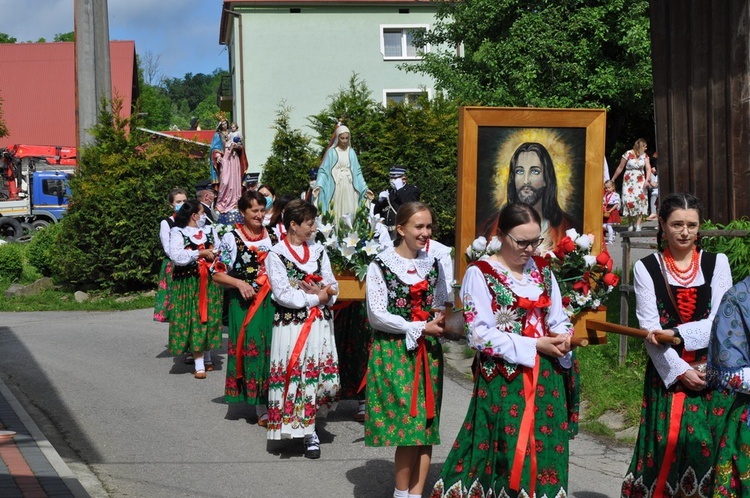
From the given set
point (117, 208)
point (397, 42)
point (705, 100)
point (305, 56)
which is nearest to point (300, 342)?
point (705, 100)

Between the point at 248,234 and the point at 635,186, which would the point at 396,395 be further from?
the point at 635,186

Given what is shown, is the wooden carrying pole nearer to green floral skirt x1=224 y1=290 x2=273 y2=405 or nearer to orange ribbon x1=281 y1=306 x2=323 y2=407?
orange ribbon x1=281 y1=306 x2=323 y2=407

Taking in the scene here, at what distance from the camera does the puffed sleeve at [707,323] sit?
532cm

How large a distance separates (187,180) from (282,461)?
11.6 m

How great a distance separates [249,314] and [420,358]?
294cm

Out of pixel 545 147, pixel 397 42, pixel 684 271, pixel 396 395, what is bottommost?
pixel 396 395

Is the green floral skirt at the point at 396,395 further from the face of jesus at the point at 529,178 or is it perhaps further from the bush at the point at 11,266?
the bush at the point at 11,266

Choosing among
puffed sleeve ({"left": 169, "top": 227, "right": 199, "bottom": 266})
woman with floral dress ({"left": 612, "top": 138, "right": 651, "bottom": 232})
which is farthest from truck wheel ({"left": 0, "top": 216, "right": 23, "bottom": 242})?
puffed sleeve ({"left": 169, "top": 227, "right": 199, "bottom": 266})

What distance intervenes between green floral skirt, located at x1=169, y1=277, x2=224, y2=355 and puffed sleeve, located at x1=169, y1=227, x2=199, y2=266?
0.38 m

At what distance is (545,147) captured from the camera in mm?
8227

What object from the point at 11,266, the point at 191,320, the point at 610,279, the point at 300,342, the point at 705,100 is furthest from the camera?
the point at 11,266

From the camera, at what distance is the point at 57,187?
36.0m

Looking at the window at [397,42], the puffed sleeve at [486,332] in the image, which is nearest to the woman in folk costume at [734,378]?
the puffed sleeve at [486,332]

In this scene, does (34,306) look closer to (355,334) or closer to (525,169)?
(355,334)
